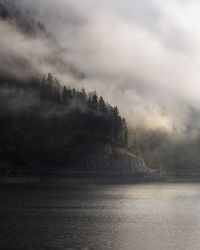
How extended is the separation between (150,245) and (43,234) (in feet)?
91.8

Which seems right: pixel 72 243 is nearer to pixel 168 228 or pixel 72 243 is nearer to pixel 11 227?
pixel 11 227

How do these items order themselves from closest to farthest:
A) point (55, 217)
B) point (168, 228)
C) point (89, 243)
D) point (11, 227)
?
point (89, 243), point (11, 227), point (168, 228), point (55, 217)

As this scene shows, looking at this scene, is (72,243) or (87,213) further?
(87,213)

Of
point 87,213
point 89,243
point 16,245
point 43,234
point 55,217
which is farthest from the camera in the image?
point 87,213

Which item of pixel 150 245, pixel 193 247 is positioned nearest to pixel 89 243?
pixel 150 245

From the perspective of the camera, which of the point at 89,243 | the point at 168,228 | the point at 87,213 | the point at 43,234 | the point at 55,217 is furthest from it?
the point at 87,213

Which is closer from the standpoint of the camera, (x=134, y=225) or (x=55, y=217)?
(x=134, y=225)

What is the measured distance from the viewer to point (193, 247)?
114 m

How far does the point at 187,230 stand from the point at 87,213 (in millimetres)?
54648

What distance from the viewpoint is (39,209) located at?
19825cm

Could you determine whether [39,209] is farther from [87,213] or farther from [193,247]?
[193,247]

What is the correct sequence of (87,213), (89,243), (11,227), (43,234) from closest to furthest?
(89,243), (43,234), (11,227), (87,213)

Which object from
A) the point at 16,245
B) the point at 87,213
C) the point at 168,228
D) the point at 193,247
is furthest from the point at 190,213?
Answer: the point at 16,245

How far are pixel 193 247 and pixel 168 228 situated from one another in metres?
32.0
